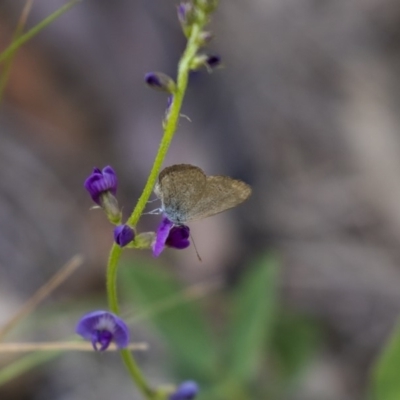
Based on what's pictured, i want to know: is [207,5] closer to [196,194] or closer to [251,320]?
[196,194]

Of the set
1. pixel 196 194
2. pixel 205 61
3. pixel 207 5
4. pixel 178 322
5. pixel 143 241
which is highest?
pixel 207 5

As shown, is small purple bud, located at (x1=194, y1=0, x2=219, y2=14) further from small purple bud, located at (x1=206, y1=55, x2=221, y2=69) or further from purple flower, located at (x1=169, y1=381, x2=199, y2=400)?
purple flower, located at (x1=169, y1=381, x2=199, y2=400)

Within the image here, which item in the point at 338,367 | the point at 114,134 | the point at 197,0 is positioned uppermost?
the point at 197,0

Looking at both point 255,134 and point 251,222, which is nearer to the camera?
point 251,222

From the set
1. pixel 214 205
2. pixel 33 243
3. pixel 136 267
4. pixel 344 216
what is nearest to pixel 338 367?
pixel 344 216

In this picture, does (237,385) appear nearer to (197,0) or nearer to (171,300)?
(171,300)

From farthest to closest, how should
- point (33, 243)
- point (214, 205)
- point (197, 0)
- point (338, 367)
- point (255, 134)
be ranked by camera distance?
point (255, 134) < point (33, 243) < point (338, 367) < point (197, 0) < point (214, 205)

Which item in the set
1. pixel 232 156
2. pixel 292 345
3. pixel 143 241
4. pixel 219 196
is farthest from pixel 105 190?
pixel 232 156

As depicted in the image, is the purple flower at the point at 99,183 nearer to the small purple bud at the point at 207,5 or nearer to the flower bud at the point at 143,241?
the flower bud at the point at 143,241
